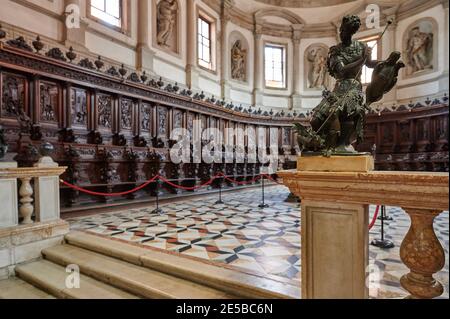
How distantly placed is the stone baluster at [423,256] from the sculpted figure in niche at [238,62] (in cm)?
1369

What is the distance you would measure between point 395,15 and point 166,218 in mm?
15651

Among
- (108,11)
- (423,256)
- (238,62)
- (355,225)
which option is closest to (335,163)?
(355,225)

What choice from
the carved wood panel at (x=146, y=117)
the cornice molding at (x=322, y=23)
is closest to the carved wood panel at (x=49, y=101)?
the carved wood panel at (x=146, y=117)

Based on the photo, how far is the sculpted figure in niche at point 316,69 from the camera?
16.0 m

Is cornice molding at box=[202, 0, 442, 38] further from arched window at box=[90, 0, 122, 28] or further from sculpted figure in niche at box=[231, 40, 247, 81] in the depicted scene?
arched window at box=[90, 0, 122, 28]

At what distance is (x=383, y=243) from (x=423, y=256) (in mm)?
2320

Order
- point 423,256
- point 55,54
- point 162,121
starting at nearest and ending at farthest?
point 423,256 → point 55,54 → point 162,121

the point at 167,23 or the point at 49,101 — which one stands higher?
the point at 167,23

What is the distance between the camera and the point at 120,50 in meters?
8.72

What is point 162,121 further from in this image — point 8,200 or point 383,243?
point 383,243

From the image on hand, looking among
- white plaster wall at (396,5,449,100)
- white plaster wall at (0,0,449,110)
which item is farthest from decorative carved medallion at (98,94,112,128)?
white plaster wall at (396,5,449,100)

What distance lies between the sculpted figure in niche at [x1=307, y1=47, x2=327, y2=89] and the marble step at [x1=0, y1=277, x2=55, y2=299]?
52.9 ft

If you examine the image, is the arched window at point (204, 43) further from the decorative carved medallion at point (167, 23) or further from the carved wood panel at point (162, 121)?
the carved wood panel at point (162, 121)

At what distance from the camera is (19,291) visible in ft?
9.59
